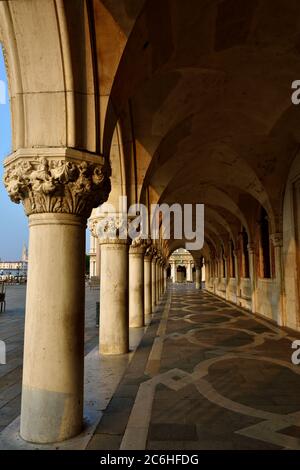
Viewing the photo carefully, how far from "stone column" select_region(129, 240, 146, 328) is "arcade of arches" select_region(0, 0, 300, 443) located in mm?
33

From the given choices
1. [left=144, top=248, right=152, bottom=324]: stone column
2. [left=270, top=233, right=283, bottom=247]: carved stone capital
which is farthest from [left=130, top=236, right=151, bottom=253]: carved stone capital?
[left=270, top=233, right=283, bottom=247]: carved stone capital

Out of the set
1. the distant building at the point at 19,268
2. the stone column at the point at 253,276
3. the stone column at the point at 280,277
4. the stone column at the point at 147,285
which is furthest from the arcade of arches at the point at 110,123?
the distant building at the point at 19,268

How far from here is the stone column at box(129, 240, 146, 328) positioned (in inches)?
412

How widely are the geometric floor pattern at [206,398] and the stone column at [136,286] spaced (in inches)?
85.8

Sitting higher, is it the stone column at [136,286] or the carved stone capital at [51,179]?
the carved stone capital at [51,179]

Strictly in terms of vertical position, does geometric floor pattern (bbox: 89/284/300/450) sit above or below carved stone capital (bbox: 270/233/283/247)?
below

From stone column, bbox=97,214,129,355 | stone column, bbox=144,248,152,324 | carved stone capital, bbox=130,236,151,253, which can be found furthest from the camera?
stone column, bbox=144,248,152,324

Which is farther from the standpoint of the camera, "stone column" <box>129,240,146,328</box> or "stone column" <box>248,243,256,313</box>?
"stone column" <box>248,243,256,313</box>

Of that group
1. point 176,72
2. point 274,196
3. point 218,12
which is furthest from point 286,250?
point 218,12

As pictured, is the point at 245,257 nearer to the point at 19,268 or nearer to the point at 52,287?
the point at 52,287

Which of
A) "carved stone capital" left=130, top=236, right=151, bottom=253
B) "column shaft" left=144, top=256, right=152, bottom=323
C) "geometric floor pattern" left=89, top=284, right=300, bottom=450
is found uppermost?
"carved stone capital" left=130, top=236, right=151, bottom=253

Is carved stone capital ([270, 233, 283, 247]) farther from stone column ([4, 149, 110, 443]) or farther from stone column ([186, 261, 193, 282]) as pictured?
stone column ([186, 261, 193, 282])

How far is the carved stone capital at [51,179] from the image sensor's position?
3.46m

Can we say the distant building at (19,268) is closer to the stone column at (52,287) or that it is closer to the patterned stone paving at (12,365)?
the patterned stone paving at (12,365)
